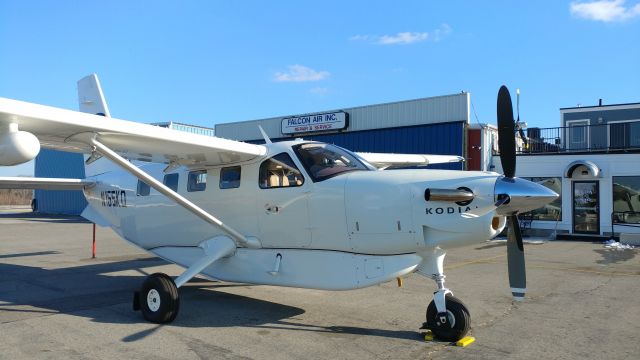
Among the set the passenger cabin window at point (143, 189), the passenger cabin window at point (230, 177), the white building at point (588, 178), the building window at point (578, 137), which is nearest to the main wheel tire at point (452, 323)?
the passenger cabin window at point (230, 177)

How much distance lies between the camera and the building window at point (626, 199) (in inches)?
746

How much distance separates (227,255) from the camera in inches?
317

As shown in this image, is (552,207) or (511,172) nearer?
(511,172)

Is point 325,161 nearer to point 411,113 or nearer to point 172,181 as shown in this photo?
point 172,181

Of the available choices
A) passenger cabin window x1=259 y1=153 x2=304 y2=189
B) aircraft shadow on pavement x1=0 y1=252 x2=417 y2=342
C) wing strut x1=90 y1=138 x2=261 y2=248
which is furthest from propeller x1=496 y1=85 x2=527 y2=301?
wing strut x1=90 y1=138 x2=261 y2=248

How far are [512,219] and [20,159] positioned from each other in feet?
19.4

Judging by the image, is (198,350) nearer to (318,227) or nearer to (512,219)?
(318,227)

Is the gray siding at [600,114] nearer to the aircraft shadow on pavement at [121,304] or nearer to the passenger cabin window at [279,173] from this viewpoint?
the passenger cabin window at [279,173]

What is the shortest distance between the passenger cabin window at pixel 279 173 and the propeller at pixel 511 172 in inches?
112

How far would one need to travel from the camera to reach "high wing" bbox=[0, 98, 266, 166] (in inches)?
232

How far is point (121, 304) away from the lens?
8.38 metres

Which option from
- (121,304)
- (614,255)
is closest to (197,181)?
(121,304)

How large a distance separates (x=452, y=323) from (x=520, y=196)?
1.79m

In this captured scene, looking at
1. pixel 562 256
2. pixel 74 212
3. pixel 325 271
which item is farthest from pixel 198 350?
pixel 74 212
